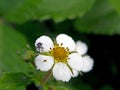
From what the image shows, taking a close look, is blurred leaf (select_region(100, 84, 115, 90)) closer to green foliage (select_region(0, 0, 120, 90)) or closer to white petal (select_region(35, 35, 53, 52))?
green foliage (select_region(0, 0, 120, 90))

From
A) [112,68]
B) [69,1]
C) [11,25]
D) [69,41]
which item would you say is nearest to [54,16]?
[69,1]

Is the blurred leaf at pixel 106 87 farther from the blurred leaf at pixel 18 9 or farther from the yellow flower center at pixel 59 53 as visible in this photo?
the yellow flower center at pixel 59 53

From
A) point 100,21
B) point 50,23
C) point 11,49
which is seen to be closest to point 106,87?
point 100,21

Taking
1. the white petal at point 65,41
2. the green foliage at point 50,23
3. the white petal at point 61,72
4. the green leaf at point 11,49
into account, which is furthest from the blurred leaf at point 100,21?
the white petal at point 61,72

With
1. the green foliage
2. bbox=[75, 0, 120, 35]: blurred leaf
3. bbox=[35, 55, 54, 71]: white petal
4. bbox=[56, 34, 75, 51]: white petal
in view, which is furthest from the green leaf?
bbox=[35, 55, 54, 71]: white petal

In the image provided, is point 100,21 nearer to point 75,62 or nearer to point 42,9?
point 42,9
